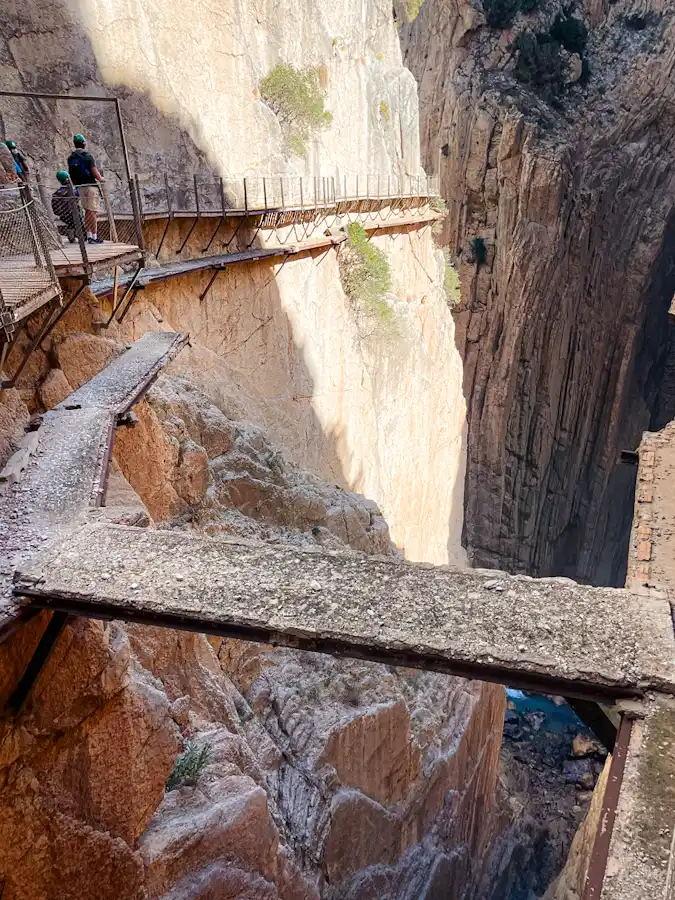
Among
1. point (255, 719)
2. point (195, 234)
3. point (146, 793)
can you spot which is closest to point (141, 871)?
point (146, 793)

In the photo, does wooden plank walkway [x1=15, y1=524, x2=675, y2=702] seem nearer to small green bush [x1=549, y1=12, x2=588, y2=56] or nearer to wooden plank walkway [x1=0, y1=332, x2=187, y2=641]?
wooden plank walkway [x1=0, y1=332, x2=187, y2=641]

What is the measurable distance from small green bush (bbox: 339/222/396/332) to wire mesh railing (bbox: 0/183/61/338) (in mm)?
9595

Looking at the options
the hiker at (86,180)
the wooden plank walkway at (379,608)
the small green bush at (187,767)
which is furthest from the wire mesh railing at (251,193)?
the small green bush at (187,767)

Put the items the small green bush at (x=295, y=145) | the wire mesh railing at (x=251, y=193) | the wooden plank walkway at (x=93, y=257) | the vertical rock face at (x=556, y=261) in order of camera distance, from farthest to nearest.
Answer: the vertical rock face at (x=556, y=261) < the small green bush at (x=295, y=145) < the wire mesh railing at (x=251, y=193) < the wooden plank walkway at (x=93, y=257)

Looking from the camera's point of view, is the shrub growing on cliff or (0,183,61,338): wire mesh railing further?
the shrub growing on cliff

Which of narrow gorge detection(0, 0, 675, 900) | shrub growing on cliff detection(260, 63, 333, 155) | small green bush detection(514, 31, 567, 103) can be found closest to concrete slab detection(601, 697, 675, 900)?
narrow gorge detection(0, 0, 675, 900)

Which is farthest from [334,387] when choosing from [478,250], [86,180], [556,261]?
[556,261]

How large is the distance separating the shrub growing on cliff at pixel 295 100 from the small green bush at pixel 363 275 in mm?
2589

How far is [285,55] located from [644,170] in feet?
64.1

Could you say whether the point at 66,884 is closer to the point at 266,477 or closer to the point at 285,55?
the point at 266,477

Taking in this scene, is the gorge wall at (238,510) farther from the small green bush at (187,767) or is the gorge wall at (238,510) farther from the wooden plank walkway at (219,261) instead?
the wooden plank walkway at (219,261)

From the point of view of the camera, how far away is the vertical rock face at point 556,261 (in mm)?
26391

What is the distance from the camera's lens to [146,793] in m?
3.94

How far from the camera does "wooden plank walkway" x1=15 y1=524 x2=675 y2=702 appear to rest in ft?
8.36
